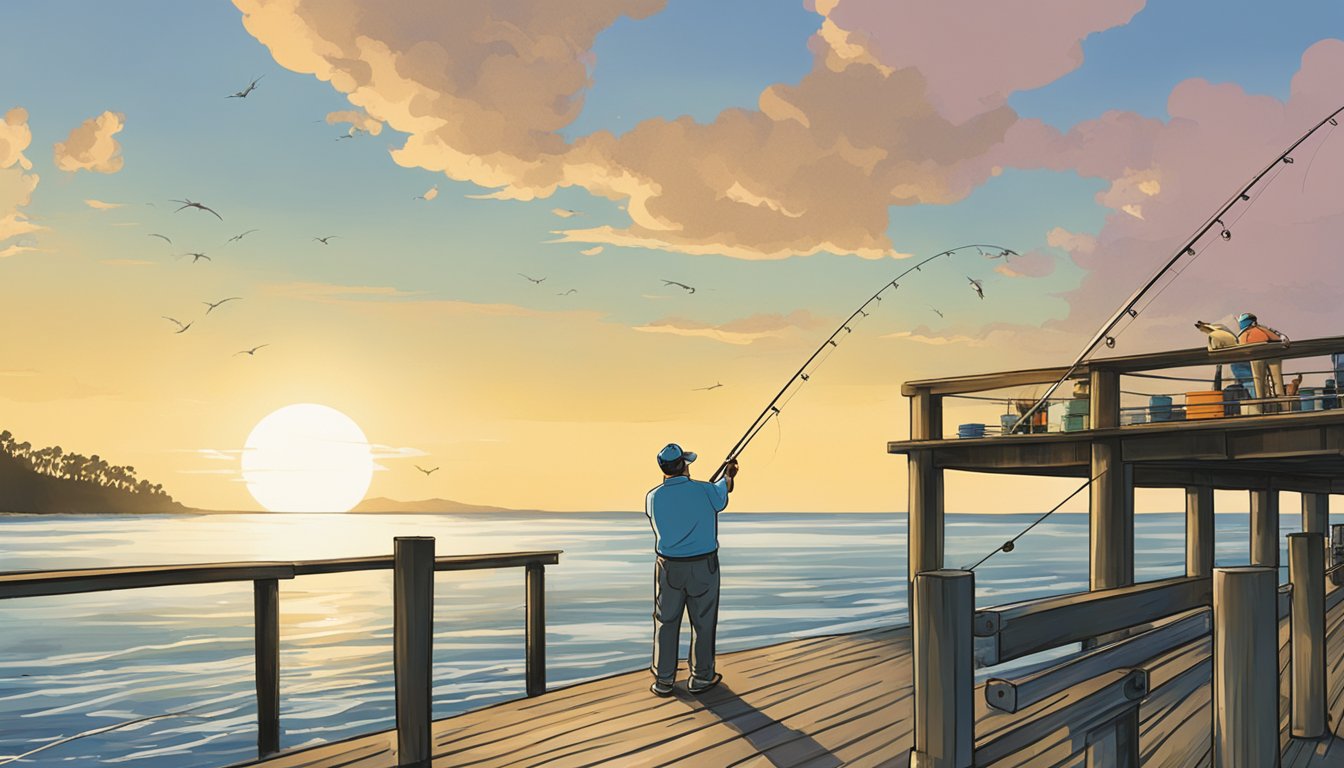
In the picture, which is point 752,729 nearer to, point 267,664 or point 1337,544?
point 267,664

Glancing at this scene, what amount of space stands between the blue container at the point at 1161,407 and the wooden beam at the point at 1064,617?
809 cm

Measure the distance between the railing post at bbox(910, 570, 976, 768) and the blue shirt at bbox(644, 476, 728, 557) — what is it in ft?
16.5

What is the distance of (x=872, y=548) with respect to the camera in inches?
3590

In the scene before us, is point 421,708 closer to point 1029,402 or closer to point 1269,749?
point 1269,749

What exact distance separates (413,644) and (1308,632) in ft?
15.5

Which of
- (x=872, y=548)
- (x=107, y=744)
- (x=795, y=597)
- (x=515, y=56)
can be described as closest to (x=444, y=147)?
(x=515, y=56)

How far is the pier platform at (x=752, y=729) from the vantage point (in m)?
6.29

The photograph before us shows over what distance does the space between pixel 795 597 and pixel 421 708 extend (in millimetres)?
35221

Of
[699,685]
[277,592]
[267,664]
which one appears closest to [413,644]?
[277,592]

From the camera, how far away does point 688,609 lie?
321 inches

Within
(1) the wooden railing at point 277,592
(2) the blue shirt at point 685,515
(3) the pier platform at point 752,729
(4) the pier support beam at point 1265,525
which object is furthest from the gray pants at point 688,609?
(4) the pier support beam at point 1265,525

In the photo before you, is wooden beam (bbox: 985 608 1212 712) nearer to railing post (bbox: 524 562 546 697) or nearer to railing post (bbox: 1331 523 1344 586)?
railing post (bbox: 524 562 546 697)

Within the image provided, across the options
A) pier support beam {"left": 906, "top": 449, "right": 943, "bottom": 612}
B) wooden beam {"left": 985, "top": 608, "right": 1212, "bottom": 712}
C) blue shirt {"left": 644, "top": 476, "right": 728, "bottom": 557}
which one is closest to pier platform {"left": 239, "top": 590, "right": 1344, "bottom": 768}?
wooden beam {"left": 985, "top": 608, "right": 1212, "bottom": 712}

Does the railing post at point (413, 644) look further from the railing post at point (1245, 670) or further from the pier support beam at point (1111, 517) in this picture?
the pier support beam at point (1111, 517)
